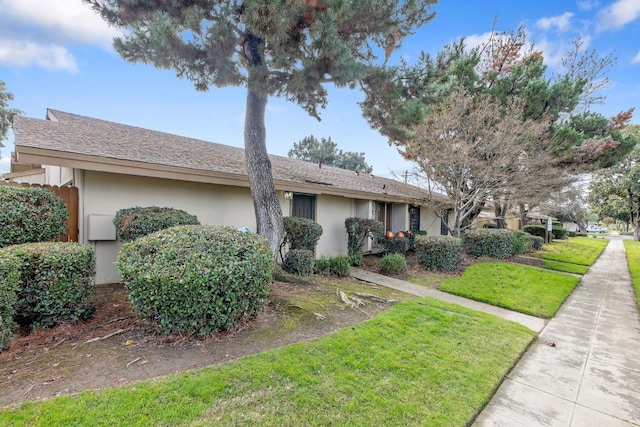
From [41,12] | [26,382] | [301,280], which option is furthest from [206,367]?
[41,12]

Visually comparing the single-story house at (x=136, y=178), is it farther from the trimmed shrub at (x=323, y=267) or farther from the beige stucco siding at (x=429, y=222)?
the beige stucco siding at (x=429, y=222)

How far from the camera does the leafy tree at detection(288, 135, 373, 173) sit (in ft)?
120

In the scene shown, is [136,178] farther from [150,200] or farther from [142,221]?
[142,221]

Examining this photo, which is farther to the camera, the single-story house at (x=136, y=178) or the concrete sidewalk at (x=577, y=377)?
the single-story house at (x=136, y=178)

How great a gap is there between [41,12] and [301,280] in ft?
29.1

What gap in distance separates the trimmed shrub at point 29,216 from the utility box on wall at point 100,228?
0.73m

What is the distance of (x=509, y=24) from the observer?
1452 centimetres

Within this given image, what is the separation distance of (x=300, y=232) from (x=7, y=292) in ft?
18.4

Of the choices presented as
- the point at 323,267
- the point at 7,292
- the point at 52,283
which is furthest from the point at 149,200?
the point at 323,267

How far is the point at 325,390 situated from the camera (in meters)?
2.80

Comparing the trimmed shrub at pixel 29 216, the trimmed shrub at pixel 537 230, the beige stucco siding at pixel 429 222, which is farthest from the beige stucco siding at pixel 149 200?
the trimmed shrub at pixel 537 230

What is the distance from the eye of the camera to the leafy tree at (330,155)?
→ 3672 centimetres

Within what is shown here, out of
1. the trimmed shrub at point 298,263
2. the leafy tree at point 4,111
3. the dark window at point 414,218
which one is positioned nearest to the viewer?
the trimmed shrub at point 298,263

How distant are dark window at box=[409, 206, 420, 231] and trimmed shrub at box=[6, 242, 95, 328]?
1274 cm
